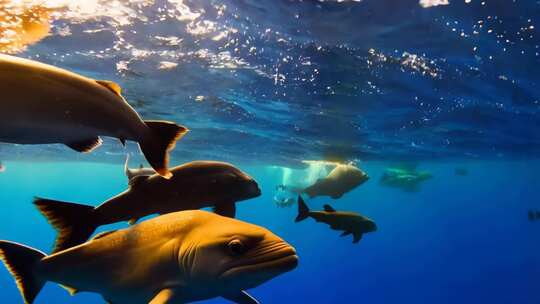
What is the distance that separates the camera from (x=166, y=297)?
2293 mm

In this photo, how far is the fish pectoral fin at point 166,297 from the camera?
7.41ft

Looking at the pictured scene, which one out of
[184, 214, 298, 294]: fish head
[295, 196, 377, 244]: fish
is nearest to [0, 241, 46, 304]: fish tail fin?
[184, 214, 298, 294]: fish head

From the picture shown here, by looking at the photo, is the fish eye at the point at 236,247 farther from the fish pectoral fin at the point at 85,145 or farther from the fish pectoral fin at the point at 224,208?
the fish pectoral fin at the point at 224,208

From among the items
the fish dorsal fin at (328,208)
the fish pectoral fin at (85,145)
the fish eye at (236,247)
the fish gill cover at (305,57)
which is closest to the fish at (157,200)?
the fish pectoral fin at (85,145)

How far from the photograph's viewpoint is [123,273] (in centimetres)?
253

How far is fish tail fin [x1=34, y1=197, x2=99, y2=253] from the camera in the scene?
2.73 metres

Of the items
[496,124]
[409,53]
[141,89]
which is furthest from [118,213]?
[496,124]

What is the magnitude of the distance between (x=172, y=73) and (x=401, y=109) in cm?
1196

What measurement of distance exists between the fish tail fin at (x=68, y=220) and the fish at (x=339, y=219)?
12.2ft

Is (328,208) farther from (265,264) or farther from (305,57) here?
(305,57)

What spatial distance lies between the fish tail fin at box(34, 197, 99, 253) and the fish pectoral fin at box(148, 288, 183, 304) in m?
0.92

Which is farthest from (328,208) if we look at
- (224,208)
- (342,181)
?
(342,181)

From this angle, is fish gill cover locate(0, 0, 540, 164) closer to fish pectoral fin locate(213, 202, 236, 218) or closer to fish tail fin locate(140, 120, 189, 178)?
fish pectoral fin locate(213, 202, 236, 218)

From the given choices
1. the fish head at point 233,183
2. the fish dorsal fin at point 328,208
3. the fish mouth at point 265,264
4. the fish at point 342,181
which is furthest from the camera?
the fish at point 342,181
